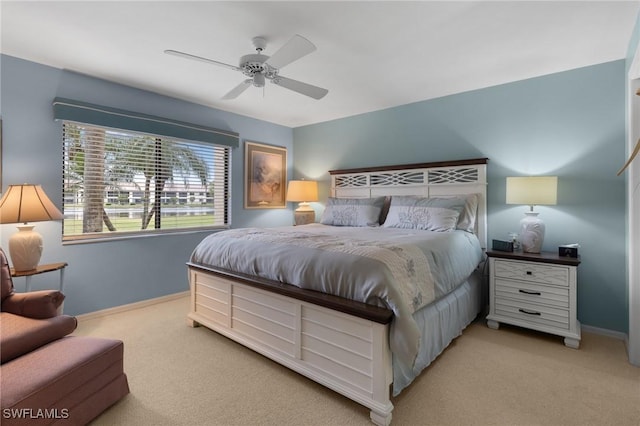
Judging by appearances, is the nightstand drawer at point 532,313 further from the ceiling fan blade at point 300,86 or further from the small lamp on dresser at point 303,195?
the small lamp on dresser at point 303,195

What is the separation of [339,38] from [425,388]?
260cm

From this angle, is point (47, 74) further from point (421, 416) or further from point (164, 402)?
point (421, 416)

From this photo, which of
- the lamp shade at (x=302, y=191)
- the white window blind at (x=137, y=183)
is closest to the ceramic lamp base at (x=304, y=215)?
the lamp shade at (x=302, y=191)

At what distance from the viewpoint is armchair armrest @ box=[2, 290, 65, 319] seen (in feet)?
6.07

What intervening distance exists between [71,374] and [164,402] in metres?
0.55

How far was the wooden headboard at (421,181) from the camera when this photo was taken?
11.0 ft

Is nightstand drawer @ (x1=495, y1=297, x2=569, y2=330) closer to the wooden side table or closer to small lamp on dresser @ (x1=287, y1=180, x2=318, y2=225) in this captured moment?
small lamp on dresser @ (x1=287, y1=180, x2=318, y2=225)

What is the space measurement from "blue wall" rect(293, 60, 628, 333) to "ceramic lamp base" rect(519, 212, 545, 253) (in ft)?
1.02

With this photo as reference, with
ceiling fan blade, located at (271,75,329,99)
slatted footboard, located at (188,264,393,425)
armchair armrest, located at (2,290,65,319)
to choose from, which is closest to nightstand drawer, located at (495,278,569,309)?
slatted footboard, located at (188,264,393,425)

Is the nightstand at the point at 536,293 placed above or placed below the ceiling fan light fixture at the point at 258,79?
below

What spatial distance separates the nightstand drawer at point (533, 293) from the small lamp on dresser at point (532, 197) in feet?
1.14

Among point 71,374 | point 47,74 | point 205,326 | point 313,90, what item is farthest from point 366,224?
point 47,74

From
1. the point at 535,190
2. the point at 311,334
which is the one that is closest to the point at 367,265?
the point at 311,334

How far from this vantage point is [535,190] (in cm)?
274
